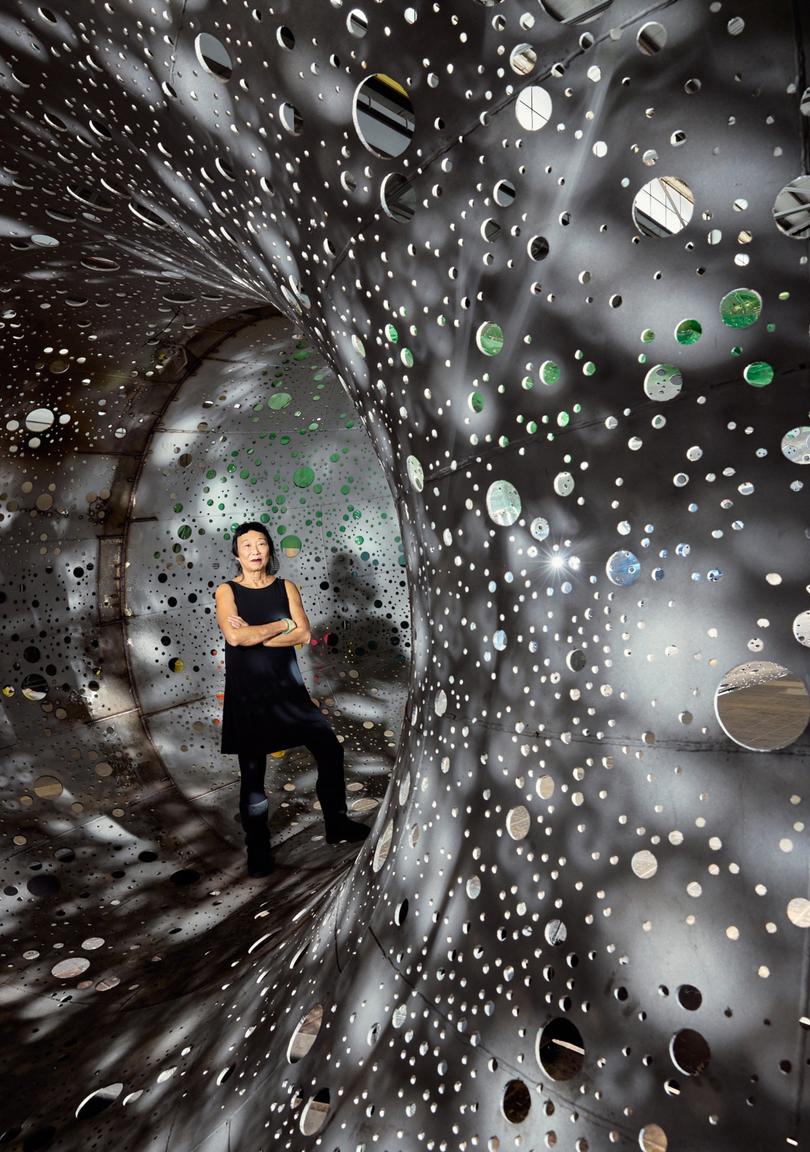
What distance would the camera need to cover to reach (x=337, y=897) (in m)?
2.97

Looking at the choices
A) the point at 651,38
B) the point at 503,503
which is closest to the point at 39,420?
the point at 503,503

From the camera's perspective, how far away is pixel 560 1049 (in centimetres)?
167

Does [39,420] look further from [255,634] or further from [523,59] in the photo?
[523,59]

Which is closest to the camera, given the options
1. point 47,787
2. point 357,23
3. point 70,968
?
point 357,23

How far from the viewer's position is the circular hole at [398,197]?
6.05 ft

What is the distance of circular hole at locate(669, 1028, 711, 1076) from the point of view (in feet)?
4.77

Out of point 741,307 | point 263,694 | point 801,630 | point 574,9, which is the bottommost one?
point 263,694

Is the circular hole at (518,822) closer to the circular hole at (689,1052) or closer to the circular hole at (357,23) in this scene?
the circular hole at (689,1052)

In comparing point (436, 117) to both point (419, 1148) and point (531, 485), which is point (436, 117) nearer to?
point (531, 485)

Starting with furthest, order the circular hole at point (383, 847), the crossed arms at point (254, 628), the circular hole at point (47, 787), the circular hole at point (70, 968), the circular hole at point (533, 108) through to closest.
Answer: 1. the circular hole at point (47, 787)
2. the crossed arms at point (254, 628)
3. the circular hole at point (70, 968)
4. the circular hole at point (383, 847)
5. the circular hole at point (533, 108)

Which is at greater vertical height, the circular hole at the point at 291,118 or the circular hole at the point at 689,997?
the circular hole at the point at 291,118

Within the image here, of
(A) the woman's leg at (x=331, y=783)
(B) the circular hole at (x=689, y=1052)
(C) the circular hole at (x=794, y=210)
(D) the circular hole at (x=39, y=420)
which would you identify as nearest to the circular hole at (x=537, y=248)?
(C) the circular hole at (x=794, y=210)

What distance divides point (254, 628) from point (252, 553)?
16.2 inches

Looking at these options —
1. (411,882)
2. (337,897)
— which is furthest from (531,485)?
(337,897)
